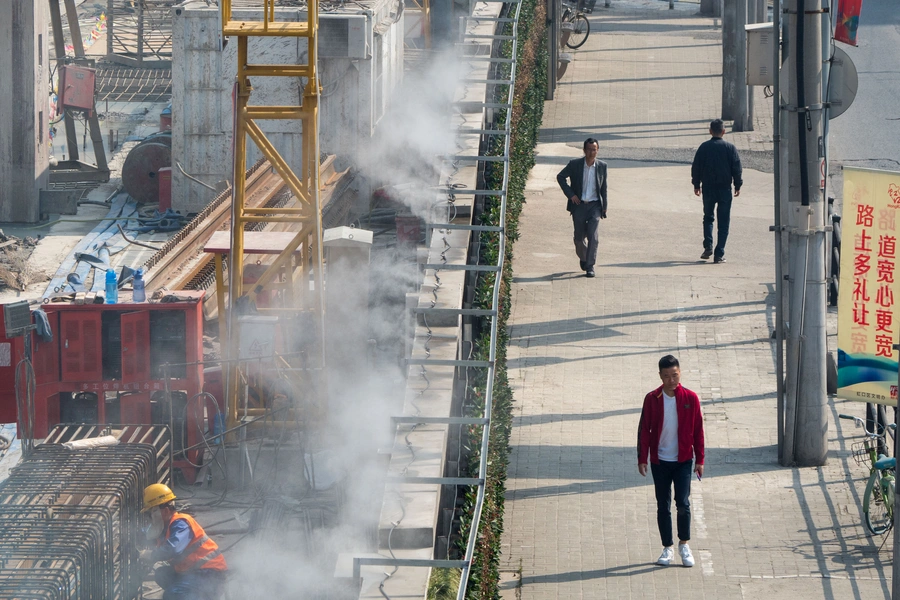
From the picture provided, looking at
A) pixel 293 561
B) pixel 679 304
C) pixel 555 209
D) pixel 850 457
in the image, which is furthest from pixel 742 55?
pixel 293 561

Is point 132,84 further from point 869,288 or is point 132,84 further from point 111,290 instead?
point 869,288

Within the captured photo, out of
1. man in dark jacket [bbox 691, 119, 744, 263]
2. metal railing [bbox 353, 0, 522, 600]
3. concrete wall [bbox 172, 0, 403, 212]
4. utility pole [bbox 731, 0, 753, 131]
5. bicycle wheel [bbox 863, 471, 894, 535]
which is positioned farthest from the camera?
utility pole [bbox 731, 0, 753, 131]

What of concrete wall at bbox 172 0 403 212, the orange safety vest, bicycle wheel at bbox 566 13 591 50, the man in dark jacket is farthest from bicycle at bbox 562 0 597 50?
the orange safety vest

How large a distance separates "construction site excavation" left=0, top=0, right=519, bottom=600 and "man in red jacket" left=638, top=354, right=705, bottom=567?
1.02m

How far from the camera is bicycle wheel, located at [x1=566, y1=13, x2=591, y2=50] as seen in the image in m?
26.8

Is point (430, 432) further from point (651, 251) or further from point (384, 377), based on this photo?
point (651, 251)

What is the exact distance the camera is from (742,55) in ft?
66.4

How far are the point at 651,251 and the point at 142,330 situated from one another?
6.36 metres

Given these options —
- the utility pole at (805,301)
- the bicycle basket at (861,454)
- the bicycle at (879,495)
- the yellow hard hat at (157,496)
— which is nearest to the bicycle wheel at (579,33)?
the utility pole at (805,301)

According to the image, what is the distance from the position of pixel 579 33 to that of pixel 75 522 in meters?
Result: 21.1

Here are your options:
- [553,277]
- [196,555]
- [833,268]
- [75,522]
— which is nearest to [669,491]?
[196,555]

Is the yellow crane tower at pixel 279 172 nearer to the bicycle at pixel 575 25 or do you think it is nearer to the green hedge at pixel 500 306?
the green hedge at pixel 500 306

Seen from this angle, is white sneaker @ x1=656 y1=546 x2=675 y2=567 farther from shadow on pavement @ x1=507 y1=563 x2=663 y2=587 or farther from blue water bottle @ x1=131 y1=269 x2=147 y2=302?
blue water bottle @ x1=131 y1=269 x2=147 y2=302

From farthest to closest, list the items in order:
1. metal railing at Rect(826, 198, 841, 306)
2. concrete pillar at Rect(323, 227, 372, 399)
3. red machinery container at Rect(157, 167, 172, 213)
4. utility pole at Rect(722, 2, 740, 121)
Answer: red machinery container at Rect(157, 167, 172, 213) → utility pole at Rect(722, 2, 740, 121) → metal railing at Rect(826, 198, 841, 306) → concrete pillar at Rect(323, 227, 372, 399)
